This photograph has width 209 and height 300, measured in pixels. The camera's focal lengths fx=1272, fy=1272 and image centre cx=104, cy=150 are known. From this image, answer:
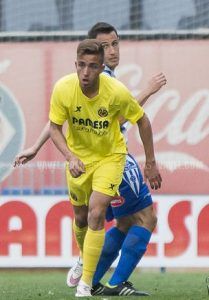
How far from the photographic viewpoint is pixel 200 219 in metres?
12.8

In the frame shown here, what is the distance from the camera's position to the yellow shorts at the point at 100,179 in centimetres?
819

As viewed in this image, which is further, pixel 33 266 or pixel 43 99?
pixel 43 99

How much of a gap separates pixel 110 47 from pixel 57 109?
3.01 ft

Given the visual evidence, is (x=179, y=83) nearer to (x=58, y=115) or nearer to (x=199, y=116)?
(x=199, y=116)

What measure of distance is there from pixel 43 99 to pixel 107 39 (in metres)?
5.92

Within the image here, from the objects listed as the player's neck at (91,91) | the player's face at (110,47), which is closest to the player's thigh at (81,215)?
the player's neck at (91,91)

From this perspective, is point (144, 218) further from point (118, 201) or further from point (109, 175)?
point (109, 175)

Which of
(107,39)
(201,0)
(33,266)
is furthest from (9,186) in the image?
(107,39)

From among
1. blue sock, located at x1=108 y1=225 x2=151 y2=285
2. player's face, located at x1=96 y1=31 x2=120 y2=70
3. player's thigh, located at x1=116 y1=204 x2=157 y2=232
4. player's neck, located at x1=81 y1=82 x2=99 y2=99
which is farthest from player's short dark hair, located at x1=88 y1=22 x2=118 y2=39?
blue sock, located at x1=108 y1=225 x2=151 y2=285

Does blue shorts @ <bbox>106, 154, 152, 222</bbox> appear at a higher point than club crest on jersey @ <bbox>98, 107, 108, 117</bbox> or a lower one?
lower

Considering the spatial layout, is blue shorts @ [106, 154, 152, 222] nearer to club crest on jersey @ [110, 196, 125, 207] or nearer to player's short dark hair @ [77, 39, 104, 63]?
club crest on jersey @ [110, 196, 125, 207]

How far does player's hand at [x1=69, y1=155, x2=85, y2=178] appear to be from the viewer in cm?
789

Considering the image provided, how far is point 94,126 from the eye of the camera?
8.16 m

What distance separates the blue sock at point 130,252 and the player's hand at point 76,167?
1058 millimetres
